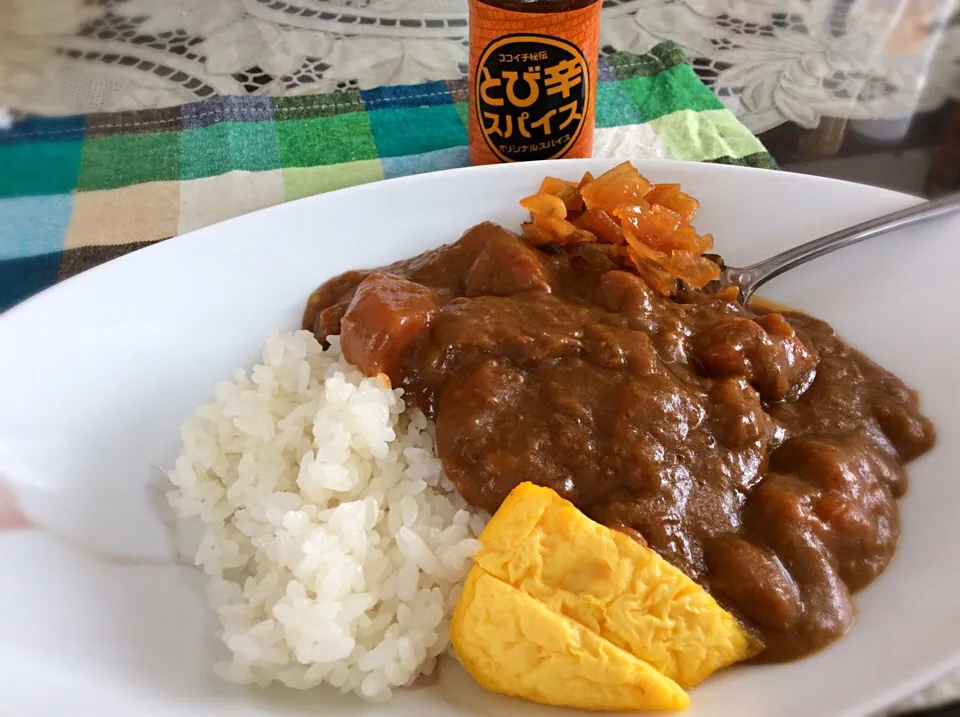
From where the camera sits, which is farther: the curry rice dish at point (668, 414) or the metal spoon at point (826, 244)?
the metal spoon at point (826, 244)

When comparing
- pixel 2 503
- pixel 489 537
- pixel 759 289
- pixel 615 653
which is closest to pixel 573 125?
pixel 759 289

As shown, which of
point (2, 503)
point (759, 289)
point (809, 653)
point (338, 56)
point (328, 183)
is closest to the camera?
point (809, 653)

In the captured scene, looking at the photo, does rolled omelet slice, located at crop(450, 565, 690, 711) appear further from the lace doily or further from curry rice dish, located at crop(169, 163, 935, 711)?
the lace doily

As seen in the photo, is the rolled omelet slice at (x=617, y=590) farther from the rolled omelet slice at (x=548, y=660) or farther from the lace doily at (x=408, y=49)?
the lace doily at (x=408, y=49)

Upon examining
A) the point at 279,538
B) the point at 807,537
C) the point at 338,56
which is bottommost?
the point at 279,538

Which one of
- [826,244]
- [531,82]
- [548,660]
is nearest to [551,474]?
[548,660]

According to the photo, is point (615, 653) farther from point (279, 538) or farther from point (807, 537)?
point (279, 538)

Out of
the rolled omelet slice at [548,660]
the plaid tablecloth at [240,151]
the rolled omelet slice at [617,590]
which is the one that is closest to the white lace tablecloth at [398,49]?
the plaid tablecloth at [240,151]
